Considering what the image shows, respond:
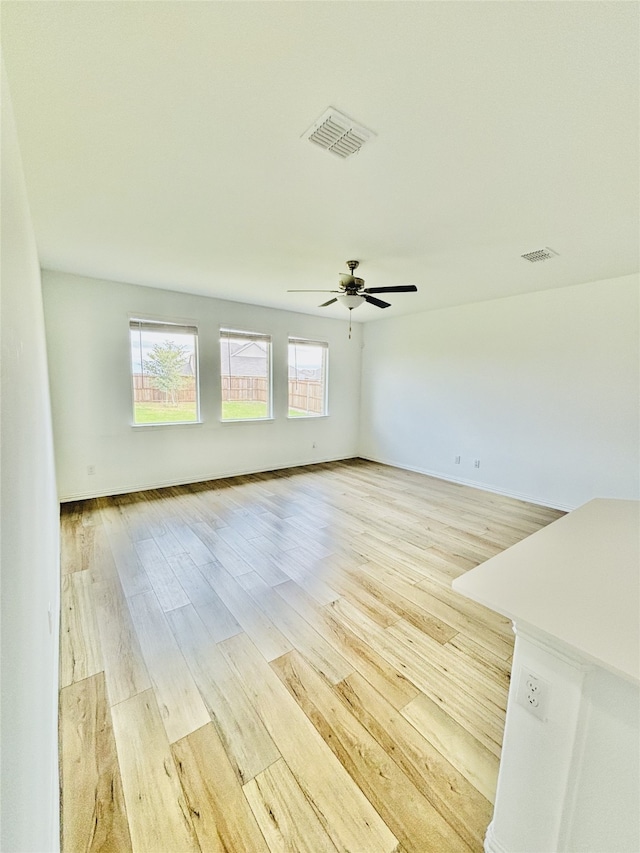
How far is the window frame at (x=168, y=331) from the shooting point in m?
4.14

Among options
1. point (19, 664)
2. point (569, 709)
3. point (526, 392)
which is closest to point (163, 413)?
point (19, 664)

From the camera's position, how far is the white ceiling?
1.11m

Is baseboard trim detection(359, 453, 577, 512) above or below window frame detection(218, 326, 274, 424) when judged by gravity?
below

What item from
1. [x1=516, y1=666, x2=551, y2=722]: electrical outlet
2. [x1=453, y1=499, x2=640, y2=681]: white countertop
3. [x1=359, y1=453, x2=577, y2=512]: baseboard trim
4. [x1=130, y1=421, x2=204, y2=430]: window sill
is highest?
[x1=130, y1=421, x2=204, y2=430]: window sill

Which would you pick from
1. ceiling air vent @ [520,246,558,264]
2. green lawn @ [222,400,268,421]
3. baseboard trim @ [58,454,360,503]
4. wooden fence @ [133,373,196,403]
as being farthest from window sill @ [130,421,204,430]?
ceiling air vent @ [520,246,558,264]

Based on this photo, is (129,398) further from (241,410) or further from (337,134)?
(337,134)

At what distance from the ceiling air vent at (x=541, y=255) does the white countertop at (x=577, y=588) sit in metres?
2.49

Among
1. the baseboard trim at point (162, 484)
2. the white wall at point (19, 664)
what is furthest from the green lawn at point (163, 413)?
the white wall at point (19, 664)

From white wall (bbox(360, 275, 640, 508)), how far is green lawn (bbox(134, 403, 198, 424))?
3.36 metres

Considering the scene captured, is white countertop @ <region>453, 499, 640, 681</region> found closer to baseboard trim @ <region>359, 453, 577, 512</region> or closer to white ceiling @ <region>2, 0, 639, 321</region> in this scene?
white ceiling @ <region>2, 0, 639, 321</region>

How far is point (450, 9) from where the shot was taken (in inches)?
41.3

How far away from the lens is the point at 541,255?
2.94 meters

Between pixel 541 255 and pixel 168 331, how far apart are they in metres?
4.18

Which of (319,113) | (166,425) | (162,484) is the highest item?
(319,113)
